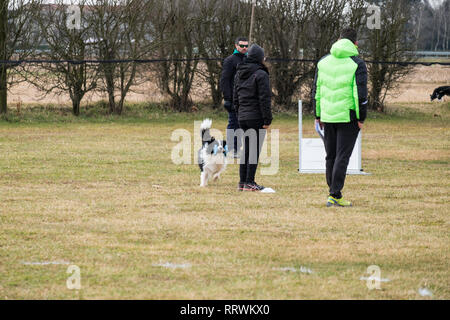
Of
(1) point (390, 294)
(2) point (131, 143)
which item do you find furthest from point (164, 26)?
(1) point (390, 294)

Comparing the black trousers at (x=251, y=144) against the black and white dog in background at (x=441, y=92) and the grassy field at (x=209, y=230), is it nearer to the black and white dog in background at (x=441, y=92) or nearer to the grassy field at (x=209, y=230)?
the grassy field at (x=209, y=230)

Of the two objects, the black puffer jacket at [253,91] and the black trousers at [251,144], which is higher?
the black puffer jacket at [253,91]

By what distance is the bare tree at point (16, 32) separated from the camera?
62.0 ft

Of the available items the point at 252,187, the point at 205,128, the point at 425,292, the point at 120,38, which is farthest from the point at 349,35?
the point at 120,38

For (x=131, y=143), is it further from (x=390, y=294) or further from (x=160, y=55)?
(x=390, y=294)

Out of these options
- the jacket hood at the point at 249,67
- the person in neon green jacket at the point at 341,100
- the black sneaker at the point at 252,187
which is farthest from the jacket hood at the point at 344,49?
the black sneaker at the point at 252,187

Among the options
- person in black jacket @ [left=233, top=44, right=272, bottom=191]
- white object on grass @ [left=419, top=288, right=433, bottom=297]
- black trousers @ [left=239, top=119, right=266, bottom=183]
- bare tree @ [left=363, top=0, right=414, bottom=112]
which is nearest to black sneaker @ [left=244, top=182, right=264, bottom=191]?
black trousers @ [left=239, top=119, right=266, bottom=183]

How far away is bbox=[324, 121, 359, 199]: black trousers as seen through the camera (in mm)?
8031

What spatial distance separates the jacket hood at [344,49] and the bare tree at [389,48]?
45.9ft

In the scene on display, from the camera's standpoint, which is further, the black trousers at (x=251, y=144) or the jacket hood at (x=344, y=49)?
the black trousers at (x=251, y=144)

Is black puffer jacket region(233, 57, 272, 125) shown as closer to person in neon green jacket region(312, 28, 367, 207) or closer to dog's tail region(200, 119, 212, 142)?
dog's tail region(200, 119, 212, 142)

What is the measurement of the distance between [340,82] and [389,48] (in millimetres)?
14485

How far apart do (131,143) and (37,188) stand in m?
5.52

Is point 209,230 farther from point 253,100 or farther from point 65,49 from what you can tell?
point 65,49
